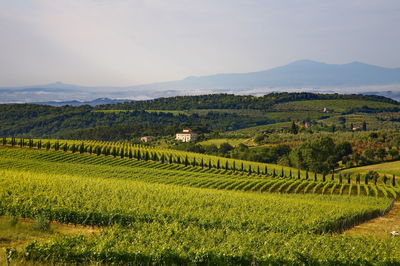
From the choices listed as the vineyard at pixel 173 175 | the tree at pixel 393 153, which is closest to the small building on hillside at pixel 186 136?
the vineyard at pixel 173 175

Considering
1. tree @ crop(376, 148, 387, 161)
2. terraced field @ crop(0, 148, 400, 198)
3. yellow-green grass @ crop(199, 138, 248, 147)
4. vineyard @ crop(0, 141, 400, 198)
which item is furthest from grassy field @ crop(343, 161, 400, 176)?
yellow-green grass @ crop(199, 138, 248, 147)

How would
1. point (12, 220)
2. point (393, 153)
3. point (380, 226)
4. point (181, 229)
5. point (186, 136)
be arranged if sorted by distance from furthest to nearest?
point (186, 136) → point (393, 153) → point (380, 226) → point (181, 229) → point (12, 220)

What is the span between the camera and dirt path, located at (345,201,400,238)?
29281mm

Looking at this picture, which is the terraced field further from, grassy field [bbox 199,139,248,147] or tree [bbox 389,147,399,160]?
grassy field [bbox 199,139,248,147]

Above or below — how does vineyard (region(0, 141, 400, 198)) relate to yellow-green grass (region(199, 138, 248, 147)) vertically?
above

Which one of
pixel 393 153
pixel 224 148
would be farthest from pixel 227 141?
pixel 393 153

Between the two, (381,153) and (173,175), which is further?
(381,153)

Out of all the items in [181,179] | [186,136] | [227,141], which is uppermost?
[181,179]

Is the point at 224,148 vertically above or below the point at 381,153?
below

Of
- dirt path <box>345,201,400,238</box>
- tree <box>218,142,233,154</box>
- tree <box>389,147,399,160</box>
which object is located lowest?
tree <box>218,142,233,154</box>

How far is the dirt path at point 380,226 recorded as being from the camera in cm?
2928

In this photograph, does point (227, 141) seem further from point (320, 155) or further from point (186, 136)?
point (320, 155)

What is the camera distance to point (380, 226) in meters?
33.6

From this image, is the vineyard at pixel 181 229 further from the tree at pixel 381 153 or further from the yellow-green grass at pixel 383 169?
the tree at pixel 381 153
